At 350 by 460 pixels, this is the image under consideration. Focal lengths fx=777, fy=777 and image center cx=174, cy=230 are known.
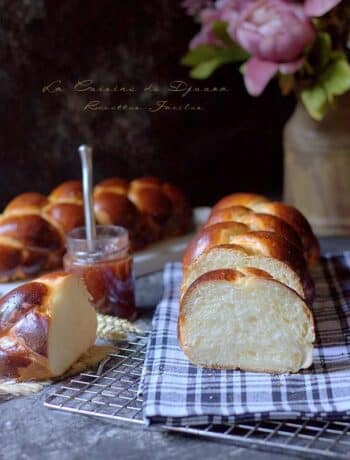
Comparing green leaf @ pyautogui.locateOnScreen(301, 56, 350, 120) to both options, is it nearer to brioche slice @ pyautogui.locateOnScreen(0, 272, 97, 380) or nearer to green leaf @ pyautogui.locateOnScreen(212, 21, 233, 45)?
green leaf @ pyautogui.locateOnScreen(212, 21, 233, 45)

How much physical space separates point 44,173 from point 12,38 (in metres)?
0.34

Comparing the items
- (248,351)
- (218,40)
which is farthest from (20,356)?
(218,40)

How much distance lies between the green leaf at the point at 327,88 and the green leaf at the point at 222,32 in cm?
22

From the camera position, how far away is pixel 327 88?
5.56ft

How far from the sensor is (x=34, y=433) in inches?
43.2

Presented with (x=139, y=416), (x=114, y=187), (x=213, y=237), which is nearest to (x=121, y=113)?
(x=114, y=187)

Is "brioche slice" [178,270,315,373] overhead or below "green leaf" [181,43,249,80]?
below

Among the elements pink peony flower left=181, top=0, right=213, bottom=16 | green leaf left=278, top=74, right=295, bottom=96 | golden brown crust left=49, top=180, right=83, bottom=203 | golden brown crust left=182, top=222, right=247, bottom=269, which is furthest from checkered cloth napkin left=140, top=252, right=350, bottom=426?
pink peony flower left=181, top=0, right=213, bottom=16

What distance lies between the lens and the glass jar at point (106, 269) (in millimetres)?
1475

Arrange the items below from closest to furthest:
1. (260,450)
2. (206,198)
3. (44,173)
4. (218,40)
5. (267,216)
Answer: (260,450) → (267,216) → (218,40) → (44,173) → (206,198)

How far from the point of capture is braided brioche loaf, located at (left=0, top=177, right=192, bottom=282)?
63.6 inches

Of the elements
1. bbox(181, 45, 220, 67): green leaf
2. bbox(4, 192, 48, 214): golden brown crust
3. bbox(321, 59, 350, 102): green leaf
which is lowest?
bbox(4, 192, 48, 214): golden brown crust

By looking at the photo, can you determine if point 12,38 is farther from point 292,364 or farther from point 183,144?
point 292,364

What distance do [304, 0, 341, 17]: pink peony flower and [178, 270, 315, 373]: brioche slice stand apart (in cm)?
65
